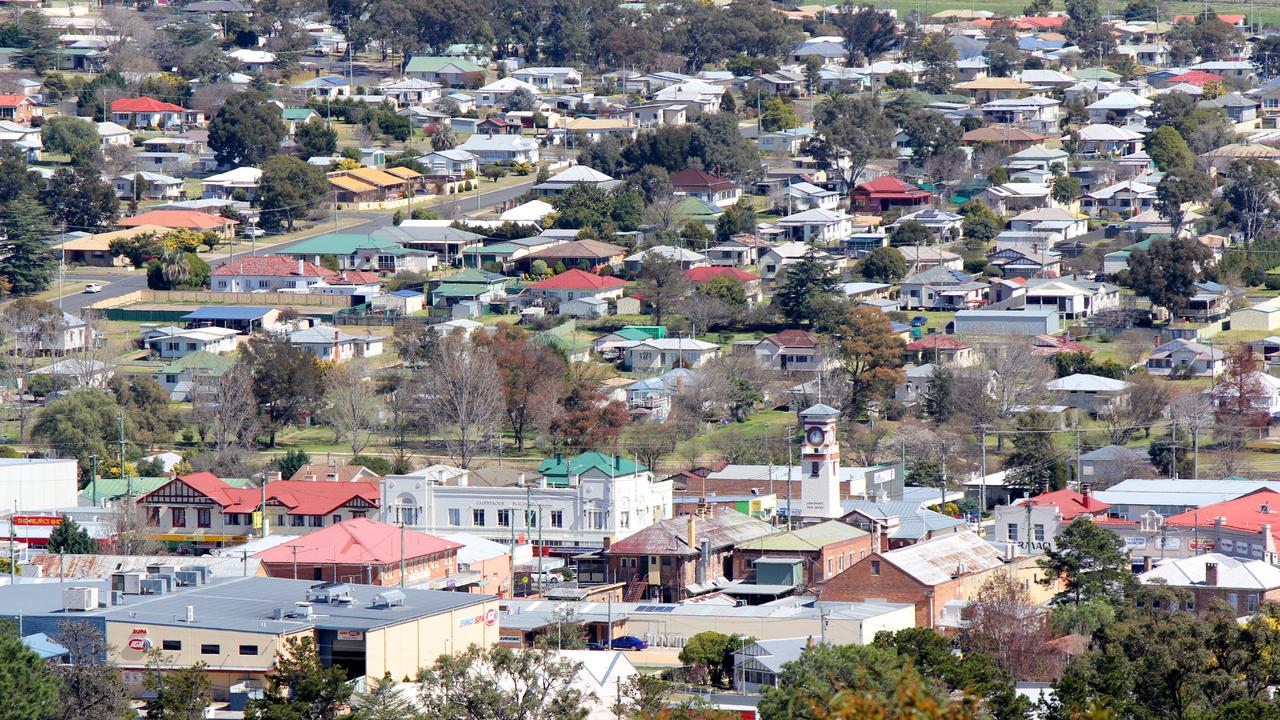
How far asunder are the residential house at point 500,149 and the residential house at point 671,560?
193 feet

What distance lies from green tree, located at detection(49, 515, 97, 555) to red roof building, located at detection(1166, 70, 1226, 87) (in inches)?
3251

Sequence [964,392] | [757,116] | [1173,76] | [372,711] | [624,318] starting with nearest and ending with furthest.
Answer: [372,711] → [964,392] → [624,318] → [757,116] → [1173,76]

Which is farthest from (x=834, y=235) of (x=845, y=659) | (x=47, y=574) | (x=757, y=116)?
(x=845, y=659)

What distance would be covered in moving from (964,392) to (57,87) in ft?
210

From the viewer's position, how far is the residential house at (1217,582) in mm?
57281

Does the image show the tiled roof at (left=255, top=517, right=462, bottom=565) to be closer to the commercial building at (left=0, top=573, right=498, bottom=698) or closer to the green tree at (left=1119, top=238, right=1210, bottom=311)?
the commercial building at (left=0, top=573, right=498, bottom=698)

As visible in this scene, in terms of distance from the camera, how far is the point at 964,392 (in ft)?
263

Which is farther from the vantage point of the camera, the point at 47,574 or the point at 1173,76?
the point at 1173,76

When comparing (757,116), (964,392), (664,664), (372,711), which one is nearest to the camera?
(372,711)

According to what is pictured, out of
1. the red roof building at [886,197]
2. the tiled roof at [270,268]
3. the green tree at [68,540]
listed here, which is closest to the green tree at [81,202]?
the tiled roof at [270,268]

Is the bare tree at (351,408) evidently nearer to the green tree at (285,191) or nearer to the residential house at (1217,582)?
the green tree at (285,191)

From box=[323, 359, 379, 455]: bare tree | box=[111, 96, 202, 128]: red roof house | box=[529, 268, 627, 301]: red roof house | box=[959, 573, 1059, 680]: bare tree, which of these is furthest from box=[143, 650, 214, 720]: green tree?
box=[111, 96, 202, 128]: red roof house

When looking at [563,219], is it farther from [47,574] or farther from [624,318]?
[47,574]

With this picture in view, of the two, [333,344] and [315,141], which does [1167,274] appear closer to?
[333,344]
